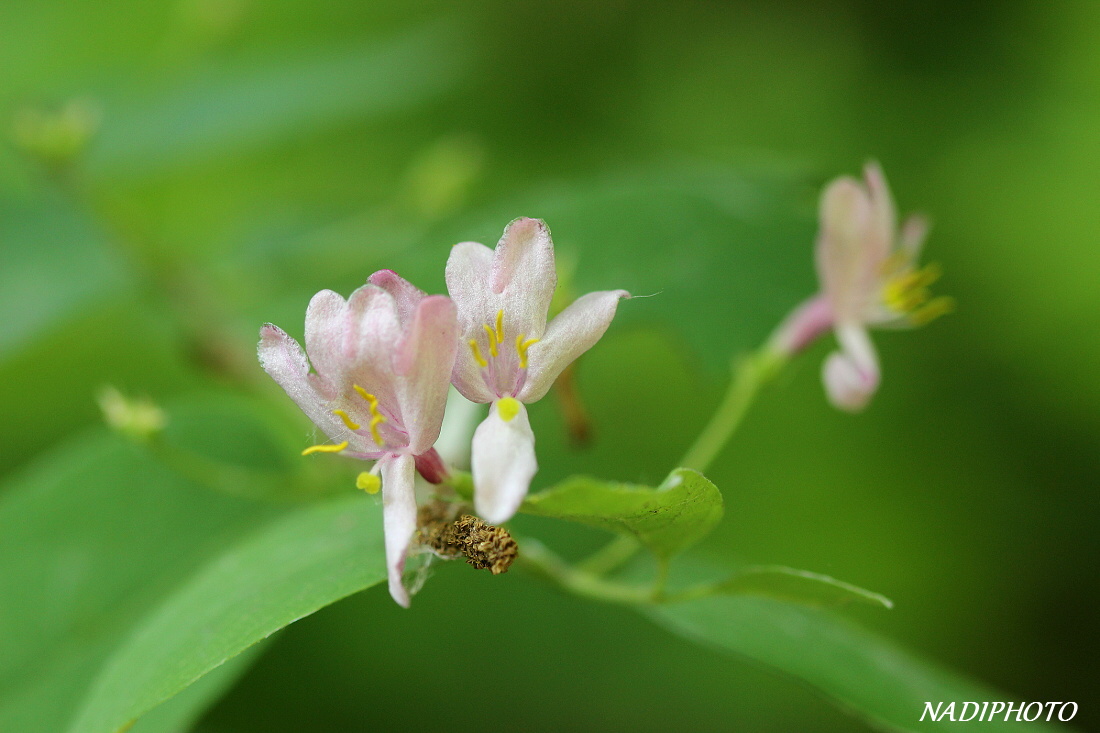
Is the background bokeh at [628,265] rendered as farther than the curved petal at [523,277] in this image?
Yes

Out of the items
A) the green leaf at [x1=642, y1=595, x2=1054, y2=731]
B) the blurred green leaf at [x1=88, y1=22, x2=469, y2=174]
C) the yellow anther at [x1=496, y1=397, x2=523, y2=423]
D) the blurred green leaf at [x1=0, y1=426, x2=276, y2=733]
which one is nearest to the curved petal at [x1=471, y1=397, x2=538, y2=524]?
the yellow anther at [x1=496, y1=397, x2=523, y2=423]

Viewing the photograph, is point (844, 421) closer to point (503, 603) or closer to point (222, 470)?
point (503, 603)


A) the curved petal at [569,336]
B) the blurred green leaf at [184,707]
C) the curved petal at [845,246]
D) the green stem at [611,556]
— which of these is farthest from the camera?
the green stem at [611,556]

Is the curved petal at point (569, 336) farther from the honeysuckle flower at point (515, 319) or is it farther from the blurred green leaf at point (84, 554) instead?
the blurred green leaf at point (84, 554)

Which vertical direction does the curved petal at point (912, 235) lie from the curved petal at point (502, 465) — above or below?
above

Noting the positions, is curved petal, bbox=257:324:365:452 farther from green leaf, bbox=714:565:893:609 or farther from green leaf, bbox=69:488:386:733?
green leaf, bbox=714:565:893:609

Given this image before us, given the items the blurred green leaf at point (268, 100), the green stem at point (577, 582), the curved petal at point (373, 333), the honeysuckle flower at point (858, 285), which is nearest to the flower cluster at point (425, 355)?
the curved petal at point (373, 333)
